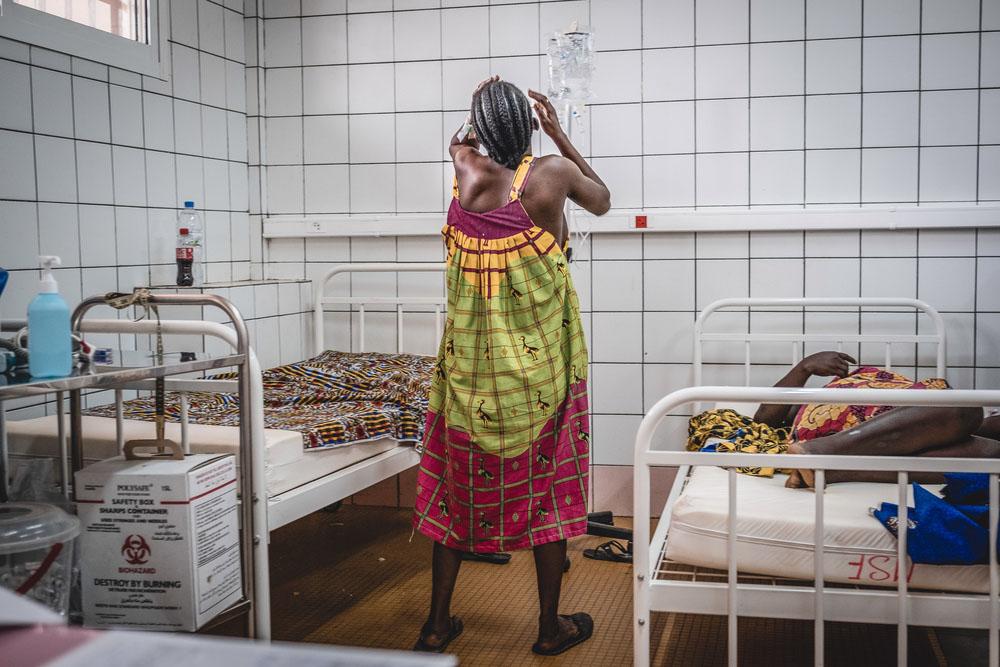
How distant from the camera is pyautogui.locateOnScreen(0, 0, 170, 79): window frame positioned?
2961 millimetres

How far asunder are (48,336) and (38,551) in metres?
0.39

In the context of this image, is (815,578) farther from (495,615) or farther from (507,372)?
(495,615)

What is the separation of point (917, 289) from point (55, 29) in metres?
3.22

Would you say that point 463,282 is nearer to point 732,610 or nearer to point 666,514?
point 666,514

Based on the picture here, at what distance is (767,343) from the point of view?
3.85 meters

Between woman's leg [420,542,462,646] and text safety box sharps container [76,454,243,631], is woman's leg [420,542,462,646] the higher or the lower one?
the lower one

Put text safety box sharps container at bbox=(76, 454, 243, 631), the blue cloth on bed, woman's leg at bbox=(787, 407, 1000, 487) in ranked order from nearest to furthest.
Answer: text safety box sharps container at bbox=(76, 454, 243, 631)
the blue cloth on bed
woman's leg at bbox=(787, 407, 1000, 487)

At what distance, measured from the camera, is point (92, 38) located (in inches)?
129

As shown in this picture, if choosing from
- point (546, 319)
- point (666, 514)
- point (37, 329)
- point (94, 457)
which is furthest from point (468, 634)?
point (37, 329)

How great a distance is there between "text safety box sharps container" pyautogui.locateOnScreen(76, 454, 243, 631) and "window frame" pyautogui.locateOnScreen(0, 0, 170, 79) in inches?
70.1

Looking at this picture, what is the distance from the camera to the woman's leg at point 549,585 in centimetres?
259

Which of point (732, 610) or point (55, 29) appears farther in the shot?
point (55, 29)

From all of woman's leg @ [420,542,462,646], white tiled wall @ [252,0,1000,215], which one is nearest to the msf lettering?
woman's leg @ [420,542,462,646]

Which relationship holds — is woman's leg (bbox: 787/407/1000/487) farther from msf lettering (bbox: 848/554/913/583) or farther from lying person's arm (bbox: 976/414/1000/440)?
lying person's arm (bbox: 976/414/1000/440)
